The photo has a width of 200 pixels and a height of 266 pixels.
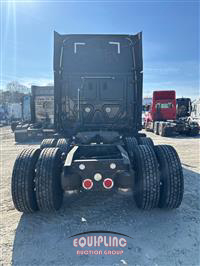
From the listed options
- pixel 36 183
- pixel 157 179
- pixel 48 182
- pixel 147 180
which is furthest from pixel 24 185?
pixel 157 179

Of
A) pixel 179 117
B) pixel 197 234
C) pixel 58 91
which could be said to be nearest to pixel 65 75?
pixel 58 91

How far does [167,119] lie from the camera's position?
15.3 meters

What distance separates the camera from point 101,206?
3494mm

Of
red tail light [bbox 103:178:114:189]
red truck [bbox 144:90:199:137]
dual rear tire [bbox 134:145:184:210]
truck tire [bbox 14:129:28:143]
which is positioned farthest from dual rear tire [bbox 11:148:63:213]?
red truck [bbox 144:90:199:137]

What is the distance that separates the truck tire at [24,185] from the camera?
303cm

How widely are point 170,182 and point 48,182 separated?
194 centimetres

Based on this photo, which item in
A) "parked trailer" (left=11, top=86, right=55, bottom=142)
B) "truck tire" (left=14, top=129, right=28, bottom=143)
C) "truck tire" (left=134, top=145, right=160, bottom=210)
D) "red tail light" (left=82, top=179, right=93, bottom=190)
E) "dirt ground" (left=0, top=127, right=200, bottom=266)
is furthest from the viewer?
"truck tire" (left=14, top=129, right=28, bottom=143)

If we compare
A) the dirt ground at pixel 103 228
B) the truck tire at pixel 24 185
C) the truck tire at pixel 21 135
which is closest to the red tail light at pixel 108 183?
the dirt ground at pixel 103 228

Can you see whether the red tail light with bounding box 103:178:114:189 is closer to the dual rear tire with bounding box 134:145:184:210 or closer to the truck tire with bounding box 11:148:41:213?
the dual rear tire with bounding box 134:145:184:210

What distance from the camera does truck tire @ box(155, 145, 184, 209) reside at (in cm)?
307

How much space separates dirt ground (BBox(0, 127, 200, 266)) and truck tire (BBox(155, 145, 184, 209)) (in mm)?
250

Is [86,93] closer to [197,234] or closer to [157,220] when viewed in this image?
[157,220]

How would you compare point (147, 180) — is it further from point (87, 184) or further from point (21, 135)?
point (21, 135)

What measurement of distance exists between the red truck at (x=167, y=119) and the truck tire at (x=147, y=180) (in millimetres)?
11068
